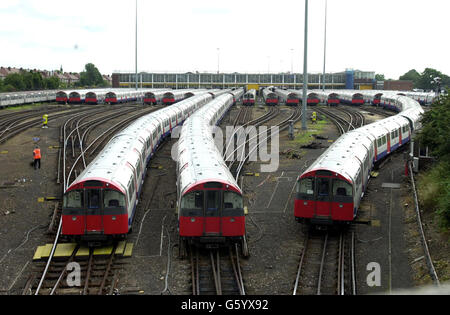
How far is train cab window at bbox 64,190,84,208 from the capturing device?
47.3 feet

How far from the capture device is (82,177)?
1500cm

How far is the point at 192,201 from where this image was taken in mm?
14328

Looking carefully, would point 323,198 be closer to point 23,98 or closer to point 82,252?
point 82,252

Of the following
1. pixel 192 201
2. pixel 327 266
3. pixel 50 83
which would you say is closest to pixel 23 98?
pixel 192 201

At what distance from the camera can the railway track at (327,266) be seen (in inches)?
488

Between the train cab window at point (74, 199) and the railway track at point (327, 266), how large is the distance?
23.3ft

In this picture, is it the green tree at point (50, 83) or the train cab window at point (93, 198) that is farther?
the green tree at point (50, 83)

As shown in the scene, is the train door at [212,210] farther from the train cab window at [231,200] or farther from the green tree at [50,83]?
the green tree at [50,83]

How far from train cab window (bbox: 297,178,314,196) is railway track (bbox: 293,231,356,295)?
1605mm

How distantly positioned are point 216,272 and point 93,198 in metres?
4.60

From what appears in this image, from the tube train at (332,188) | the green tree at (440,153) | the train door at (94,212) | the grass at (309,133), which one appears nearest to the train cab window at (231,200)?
the tube train at (332,188)

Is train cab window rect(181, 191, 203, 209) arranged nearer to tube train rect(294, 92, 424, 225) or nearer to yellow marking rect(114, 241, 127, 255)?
yellow marking rect(114, 241, 127, 255)

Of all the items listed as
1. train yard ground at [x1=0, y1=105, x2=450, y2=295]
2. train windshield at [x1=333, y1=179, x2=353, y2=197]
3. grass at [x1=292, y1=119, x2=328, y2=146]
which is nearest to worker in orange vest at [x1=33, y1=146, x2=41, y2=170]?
train yard ground at [x1=0, y1=105, x2=450, y2=295]
